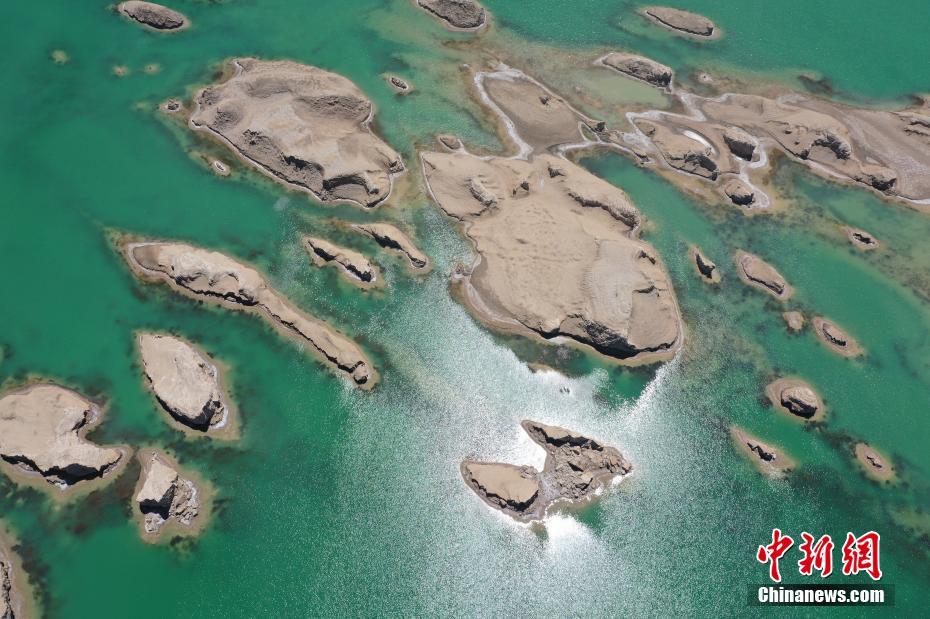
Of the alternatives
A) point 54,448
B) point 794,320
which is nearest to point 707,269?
point 794,320

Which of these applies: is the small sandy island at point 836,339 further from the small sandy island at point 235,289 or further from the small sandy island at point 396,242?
the small sandy island at point 235,289

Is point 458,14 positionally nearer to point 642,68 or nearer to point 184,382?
point 642,68

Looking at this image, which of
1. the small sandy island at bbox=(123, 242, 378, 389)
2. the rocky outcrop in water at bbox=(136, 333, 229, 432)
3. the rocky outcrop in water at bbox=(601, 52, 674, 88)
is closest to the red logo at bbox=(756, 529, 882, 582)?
the small sandy island at bbox=(123, 242, 378, 389)

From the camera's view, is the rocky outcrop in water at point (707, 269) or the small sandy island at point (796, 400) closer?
the small sandy island at point (796, 400)

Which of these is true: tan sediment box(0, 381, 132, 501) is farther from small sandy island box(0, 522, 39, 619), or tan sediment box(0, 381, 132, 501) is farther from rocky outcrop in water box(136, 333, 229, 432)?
rocky outcrop in water box(136, 333, 229, 432)

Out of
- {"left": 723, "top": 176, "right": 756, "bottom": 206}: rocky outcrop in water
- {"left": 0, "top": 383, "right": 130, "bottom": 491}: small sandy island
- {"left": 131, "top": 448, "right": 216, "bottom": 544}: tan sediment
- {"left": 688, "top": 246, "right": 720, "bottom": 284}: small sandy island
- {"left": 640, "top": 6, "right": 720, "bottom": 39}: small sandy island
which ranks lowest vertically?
{"left": 131, "top": 448, "right": 216, "bottom": 544}: tan sediment

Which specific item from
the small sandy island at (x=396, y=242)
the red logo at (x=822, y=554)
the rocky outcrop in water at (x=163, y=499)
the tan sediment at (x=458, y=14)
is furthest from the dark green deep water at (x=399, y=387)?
the tan sediment at (x=458, y=14)
